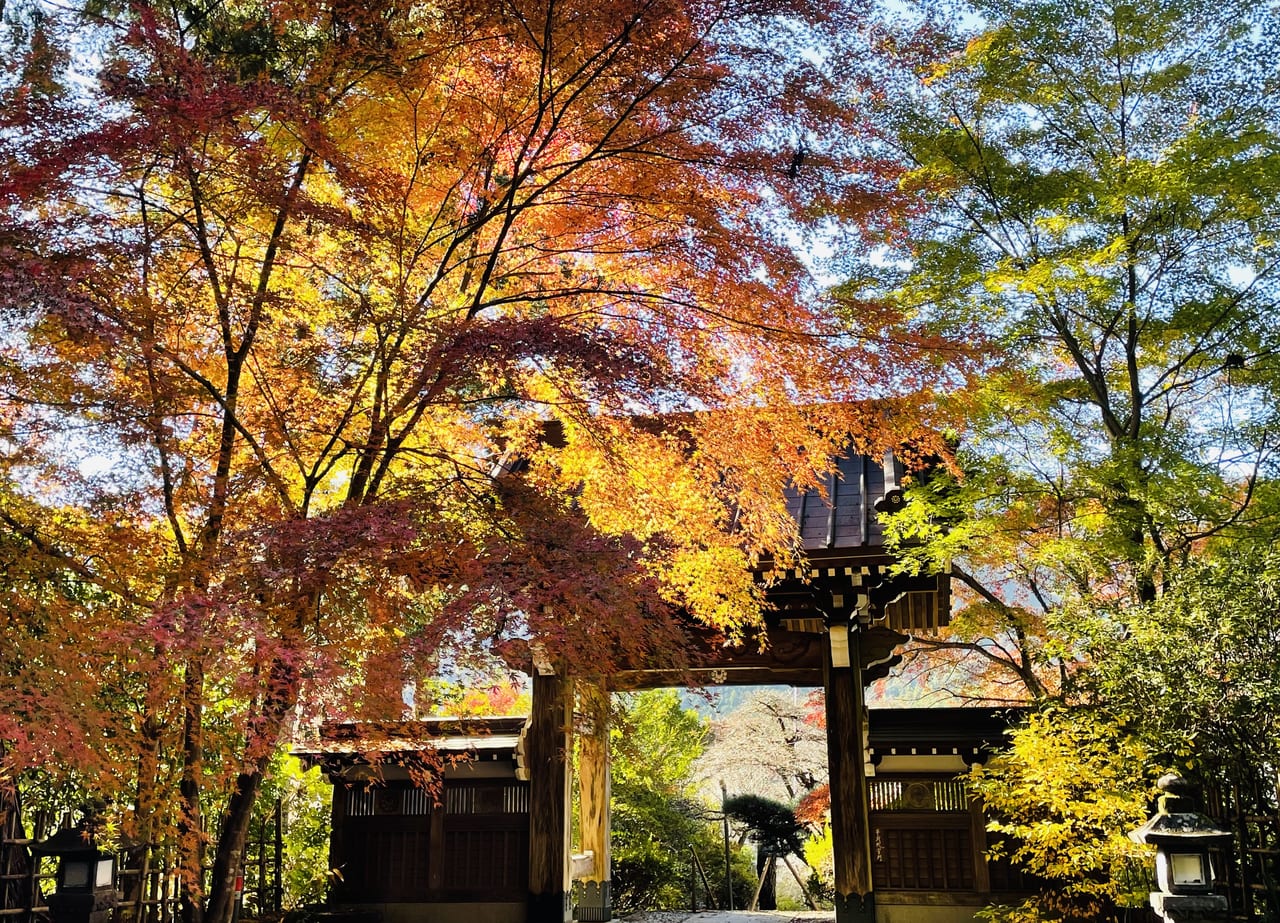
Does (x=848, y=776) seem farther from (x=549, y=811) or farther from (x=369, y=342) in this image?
(x=369, y=342)

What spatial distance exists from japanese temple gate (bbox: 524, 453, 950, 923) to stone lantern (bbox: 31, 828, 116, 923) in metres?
3.47

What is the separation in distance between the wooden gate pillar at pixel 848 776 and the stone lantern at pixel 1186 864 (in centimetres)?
299

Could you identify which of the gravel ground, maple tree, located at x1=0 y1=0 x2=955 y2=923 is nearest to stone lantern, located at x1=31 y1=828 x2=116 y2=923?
maple tree, located at x1=0 y1=0 x2=955 y2=923

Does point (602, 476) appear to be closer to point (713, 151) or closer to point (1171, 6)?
point (713, 151)

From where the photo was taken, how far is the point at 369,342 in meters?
6.12

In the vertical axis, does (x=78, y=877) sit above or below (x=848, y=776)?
below

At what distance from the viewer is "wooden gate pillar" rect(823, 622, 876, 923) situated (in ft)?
28.5

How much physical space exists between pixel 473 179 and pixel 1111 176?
511 centimetres

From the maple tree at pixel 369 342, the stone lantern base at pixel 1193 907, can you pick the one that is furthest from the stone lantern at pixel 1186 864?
the maple tree at pixel 369 342

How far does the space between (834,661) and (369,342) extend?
518 centimetres

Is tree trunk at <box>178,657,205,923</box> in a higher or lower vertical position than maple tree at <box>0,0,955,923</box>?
lower

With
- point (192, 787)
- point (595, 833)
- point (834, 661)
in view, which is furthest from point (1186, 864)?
point (595, 833)

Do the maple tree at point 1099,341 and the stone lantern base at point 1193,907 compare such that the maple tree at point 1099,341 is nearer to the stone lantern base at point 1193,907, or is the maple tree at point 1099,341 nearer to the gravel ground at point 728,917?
the stone lantern base at point 1193,907

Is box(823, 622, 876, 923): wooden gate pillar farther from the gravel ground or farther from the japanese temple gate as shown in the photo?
the gravel ground
